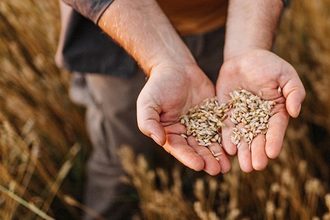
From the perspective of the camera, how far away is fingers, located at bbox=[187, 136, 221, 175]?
132cm

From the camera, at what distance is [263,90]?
4.81 ft

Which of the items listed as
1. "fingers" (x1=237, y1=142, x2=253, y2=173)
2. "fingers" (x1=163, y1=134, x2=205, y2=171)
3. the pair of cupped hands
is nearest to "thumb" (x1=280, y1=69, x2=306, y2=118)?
the pair of cupped hands

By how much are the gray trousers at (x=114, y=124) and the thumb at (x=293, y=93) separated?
447 mm

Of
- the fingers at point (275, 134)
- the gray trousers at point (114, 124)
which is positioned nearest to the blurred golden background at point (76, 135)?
the gray trousers at point (114, 124)

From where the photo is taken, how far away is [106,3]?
147 cm

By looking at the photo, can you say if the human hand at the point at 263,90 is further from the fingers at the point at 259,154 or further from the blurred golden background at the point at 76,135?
the blurred golden background at the point at 76,135

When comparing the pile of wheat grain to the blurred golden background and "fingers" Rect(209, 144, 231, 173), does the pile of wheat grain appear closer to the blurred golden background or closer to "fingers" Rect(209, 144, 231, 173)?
"fingers" Rect(209, 144, 231, 173)

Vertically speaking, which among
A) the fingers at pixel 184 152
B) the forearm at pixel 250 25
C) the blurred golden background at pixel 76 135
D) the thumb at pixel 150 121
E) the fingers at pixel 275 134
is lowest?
the blurred golden background at pixel 76 135

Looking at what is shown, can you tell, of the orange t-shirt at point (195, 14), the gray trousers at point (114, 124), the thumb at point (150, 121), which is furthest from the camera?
the gray trousers at point (114, 124)

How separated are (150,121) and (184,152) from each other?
0.36 ft

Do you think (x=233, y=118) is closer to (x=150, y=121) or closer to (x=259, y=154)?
(x=259, y=154)

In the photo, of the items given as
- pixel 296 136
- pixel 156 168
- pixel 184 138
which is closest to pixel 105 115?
pixel 156 168

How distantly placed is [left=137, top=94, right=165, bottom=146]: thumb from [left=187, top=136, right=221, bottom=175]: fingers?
12 cm

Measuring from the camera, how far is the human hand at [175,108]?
1292 millimetres
